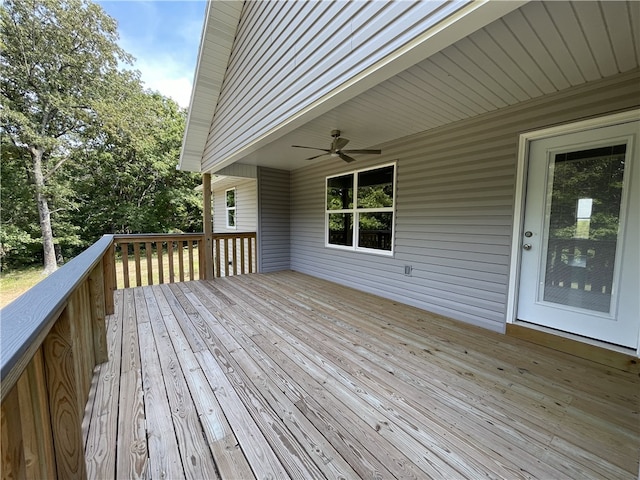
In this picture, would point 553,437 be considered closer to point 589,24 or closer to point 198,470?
point 198,470

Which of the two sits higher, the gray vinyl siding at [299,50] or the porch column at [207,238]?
the gray vinyl siding at [299,50]

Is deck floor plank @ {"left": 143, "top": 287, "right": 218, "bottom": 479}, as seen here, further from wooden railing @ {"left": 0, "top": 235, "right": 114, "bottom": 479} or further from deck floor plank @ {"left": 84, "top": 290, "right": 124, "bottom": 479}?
wooden railing @ {"left": 0, "top": 235, "right": 114, "bottom": 479}

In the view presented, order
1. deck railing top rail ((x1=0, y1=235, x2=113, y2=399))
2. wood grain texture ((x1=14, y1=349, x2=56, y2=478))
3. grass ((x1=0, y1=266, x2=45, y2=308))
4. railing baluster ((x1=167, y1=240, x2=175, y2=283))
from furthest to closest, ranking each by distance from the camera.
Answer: grass ((x1=0, y1=266, x2=45, y2=308)) < railing baluster ((x1=167, y1=240, x2=175, y2=283)) < wood grain texture ((x1=14, y1=349, x2=56, y2=478)) < deck railing top rail ((x1=0, y1=235, x2=113, y2=399))

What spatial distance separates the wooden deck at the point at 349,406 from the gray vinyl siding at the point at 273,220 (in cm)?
300

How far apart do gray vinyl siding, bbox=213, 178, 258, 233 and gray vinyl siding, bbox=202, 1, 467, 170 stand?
253cm

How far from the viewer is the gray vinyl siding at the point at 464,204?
8.08 ft

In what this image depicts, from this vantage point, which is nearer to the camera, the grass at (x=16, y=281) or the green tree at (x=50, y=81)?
the grass at (x=16, y=281)

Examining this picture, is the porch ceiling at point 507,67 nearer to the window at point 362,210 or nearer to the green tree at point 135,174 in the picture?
the window at point 362,210

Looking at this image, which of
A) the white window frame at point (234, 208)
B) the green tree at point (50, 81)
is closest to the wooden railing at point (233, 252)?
the white window frame at point (234, 208)

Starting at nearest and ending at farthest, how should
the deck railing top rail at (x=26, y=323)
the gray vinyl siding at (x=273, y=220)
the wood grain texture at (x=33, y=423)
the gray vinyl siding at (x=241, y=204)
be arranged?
the deck railing top rail at (x=26, y=323) → the wood grain texture at (x=33, y=423) → the gray vinyl siding at (x=273, y=220) → the gray vinyl siding at (x=241, y=204)

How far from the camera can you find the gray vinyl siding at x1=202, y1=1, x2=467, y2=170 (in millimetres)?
1583

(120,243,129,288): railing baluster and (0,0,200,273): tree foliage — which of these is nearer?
(120,243,129,288): railing baluster

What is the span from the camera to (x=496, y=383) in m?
1.96

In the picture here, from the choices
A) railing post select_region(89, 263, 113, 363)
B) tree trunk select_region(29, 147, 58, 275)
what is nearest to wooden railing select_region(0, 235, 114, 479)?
railing post select_region(89, 263, 113, 363)
